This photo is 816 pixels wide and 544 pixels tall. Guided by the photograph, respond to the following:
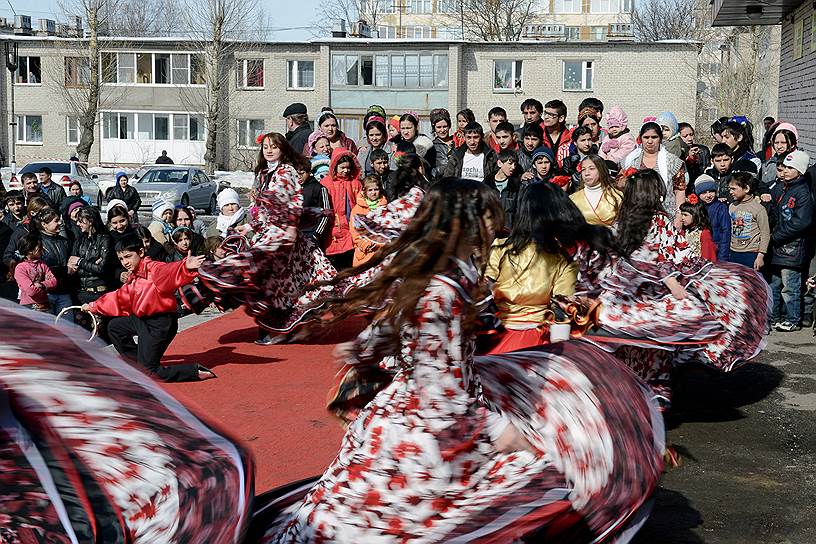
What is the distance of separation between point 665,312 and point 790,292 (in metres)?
4.74

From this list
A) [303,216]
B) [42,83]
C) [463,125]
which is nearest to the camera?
[303,216]

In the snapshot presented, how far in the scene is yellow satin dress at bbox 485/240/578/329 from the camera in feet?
18.9

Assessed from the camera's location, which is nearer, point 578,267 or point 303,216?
point 578,267

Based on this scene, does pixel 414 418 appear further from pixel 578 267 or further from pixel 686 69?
pixel 686 69

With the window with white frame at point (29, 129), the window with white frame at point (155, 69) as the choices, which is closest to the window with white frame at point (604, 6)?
the window with white frame at point (155, 69)

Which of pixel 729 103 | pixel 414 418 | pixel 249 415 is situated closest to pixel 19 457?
pixel 414 418

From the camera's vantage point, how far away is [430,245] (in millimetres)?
3812

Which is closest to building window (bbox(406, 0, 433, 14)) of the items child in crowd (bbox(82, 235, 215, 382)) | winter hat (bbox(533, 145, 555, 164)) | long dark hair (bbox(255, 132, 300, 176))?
winter hat (bbox(533, 145, 555, 164))

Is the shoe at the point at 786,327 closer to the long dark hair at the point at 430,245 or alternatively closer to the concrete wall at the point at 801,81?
the concrete wall at the point at 801,81

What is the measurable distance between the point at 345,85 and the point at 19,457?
4856 cm

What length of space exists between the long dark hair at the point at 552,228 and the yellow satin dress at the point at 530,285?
0.17 feet

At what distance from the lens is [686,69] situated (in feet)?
157

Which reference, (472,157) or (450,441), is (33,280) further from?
(450,441)

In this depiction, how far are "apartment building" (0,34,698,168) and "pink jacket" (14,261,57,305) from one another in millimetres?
39091
